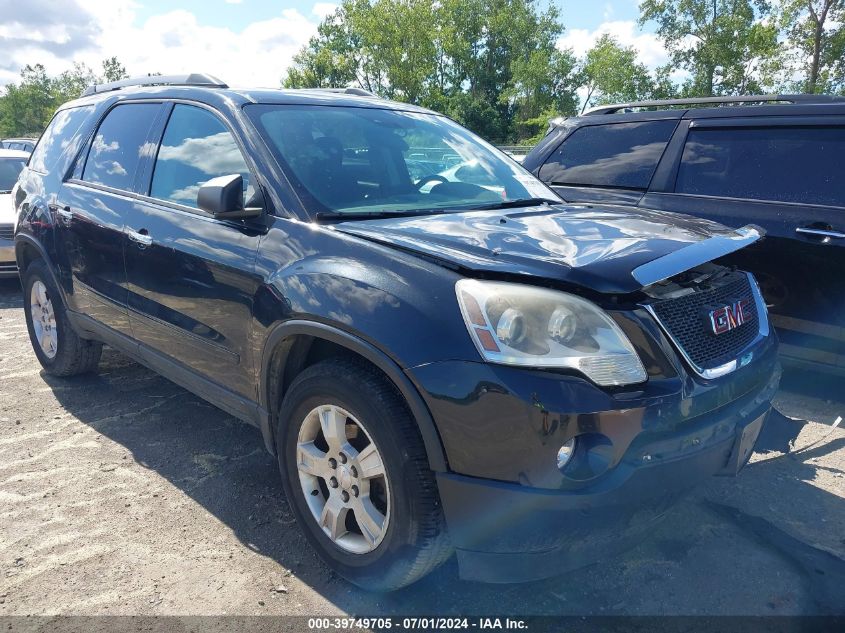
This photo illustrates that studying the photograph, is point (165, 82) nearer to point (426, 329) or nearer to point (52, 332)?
point (52, 332)

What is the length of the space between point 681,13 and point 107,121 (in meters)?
29.4

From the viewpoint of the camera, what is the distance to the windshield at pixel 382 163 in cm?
288

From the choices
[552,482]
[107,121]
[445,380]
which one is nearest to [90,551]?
[445,380]

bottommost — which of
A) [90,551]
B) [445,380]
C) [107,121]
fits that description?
[90,551]

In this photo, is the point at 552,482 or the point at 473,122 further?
the point at 473,122

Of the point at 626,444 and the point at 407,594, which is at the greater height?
the point at 626,444

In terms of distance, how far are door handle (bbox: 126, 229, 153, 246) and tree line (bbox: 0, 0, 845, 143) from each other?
2411 cm

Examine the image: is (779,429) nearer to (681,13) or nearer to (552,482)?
(552,482)

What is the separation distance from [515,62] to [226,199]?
175 feet

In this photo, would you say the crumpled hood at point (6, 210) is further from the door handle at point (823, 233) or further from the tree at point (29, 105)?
the tree at point (29, 105)

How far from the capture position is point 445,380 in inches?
79.9

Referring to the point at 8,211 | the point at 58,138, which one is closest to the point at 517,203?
the point at 58,138

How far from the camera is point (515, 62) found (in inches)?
2040

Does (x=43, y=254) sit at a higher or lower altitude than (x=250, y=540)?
higher
